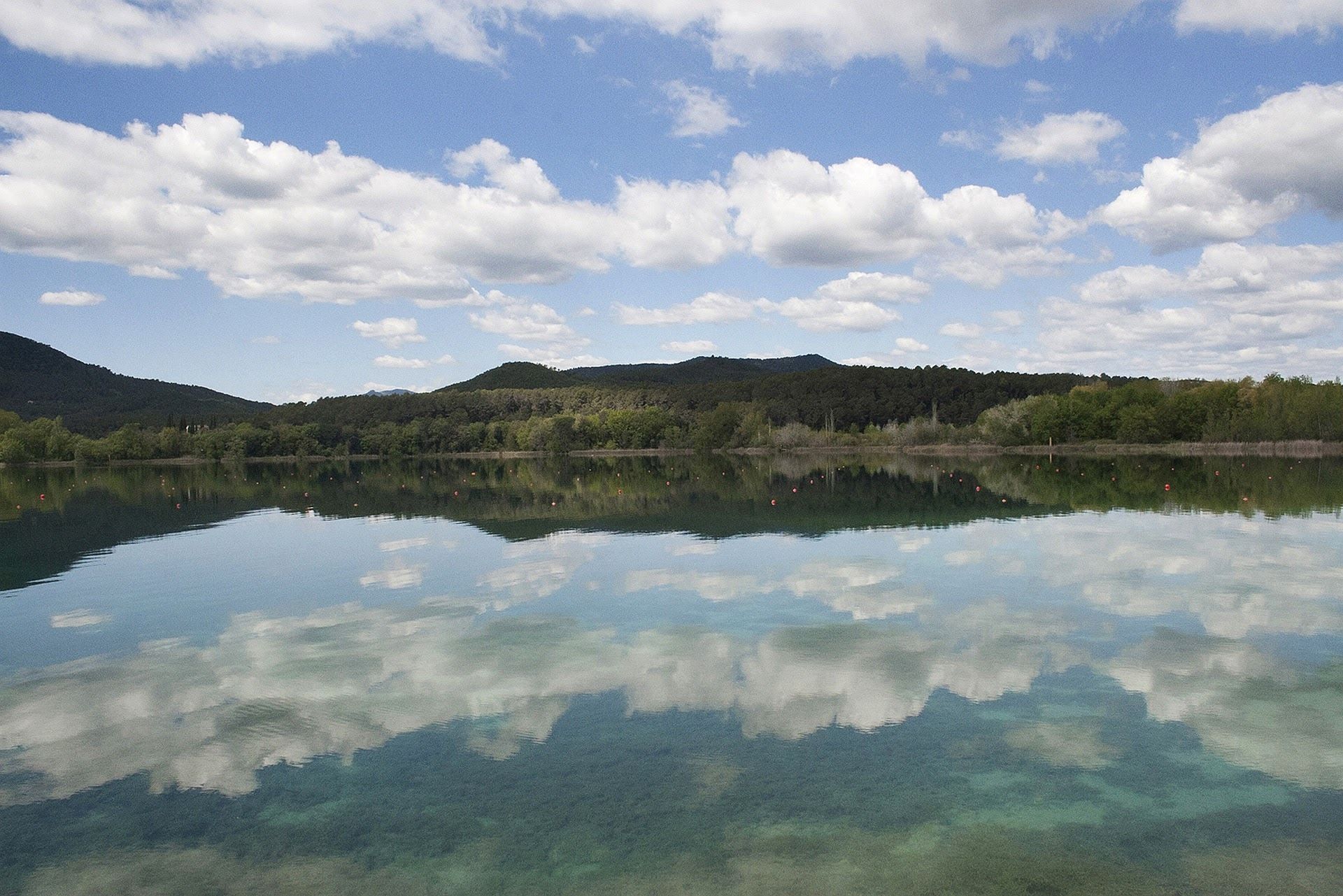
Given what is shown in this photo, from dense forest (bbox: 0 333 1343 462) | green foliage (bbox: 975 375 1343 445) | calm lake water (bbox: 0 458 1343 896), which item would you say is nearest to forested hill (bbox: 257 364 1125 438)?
dense forest (bbox: 0 333 1343 462)

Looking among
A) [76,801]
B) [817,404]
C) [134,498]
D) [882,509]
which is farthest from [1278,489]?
[817,404]

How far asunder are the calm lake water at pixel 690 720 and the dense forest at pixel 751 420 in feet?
303

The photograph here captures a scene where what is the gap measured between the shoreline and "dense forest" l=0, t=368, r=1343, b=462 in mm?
1228

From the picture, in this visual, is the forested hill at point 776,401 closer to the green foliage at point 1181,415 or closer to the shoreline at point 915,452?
the shoreline at point 915,452

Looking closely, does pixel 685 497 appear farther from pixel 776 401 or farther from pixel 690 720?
pixel 776 401

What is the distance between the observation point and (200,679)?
13641mm

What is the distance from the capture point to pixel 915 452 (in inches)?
4961

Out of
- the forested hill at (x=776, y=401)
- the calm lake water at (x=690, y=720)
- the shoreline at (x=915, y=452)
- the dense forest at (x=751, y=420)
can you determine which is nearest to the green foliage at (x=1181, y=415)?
the dense forest at (x=751, y=420)

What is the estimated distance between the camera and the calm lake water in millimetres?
7648

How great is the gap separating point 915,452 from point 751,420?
3070 cm

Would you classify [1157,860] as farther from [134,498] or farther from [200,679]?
[134,498]

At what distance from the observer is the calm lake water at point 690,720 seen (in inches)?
301

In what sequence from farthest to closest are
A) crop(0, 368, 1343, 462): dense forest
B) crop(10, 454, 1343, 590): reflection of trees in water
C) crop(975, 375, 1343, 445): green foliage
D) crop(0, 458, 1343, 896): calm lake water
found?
1. crop(0, 368, 1343, 462): dense forest
2. crop(975, 375, 1343, 445): green foliage
3. crop(10, 454, 1343, 590): reflection of trees in water
4. crop(0, 458, 1343, 896): calm lake water

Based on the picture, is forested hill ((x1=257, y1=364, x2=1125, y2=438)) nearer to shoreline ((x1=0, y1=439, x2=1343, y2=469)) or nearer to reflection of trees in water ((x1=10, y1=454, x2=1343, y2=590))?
shoreline ((x1=0, y1=439, x2=1343, y2=469))
